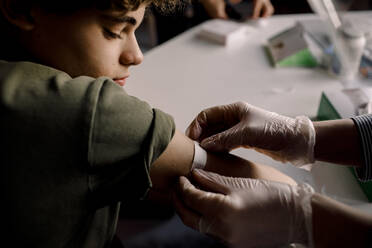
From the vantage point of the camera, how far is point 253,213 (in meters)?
0.73

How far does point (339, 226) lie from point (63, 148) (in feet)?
1.88

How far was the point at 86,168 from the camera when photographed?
557mm

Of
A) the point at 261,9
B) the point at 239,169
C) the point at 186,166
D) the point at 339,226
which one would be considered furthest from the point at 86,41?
the point at 261,9

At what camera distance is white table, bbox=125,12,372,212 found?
113cm

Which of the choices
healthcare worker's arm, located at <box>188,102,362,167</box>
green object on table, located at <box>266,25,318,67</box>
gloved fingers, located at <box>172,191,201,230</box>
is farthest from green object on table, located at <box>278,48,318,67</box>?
gloved fingers, located at <box>172,191,201,230</box>

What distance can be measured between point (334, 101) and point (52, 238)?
887 millimetres

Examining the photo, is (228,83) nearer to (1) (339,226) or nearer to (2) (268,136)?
(2) (268,136)

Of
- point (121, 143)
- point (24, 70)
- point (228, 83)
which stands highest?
point (24, 70)

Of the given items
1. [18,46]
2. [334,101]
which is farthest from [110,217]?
[334,101]

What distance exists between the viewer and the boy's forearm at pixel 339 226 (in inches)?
26.7

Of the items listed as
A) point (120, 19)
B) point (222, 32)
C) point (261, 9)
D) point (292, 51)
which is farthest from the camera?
point (261, 9)

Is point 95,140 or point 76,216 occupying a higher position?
point 95,140

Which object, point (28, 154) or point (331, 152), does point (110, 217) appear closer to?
point (28, 154)

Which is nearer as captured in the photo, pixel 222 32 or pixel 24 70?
pixel 24 70
